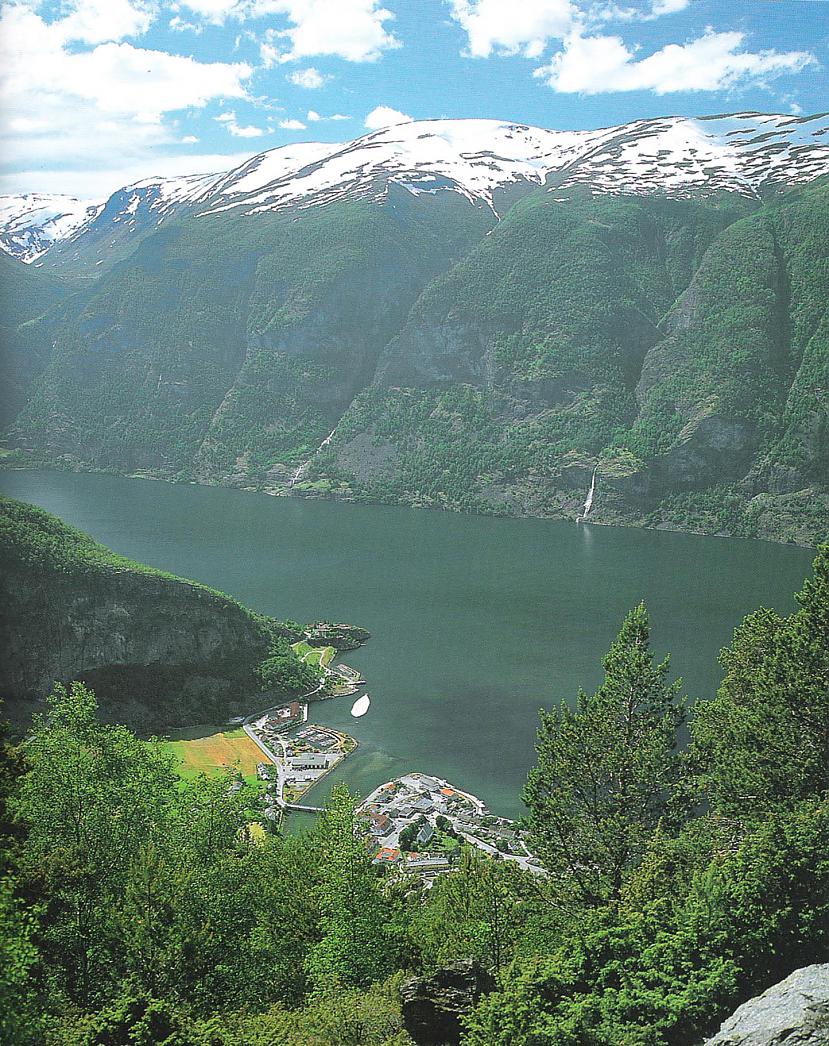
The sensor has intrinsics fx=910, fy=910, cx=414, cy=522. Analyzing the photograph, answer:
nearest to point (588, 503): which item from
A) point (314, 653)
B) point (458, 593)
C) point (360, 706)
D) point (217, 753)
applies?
point (458, 593)

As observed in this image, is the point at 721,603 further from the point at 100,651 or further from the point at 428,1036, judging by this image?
the point at 428,1036

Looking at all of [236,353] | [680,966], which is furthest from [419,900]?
[236,353]

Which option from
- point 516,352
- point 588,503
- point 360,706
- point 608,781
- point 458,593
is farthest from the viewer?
point 516,352

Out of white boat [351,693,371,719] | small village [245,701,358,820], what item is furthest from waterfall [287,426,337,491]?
small village [245,701,358,820]

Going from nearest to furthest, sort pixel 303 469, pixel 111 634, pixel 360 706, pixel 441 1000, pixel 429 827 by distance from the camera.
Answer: pixel 441 1000 < pixel 429 827 < pixel 111 634 < pixel 360 706 < pixel 303 469

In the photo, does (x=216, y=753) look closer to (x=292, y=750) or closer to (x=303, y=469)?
(x=292, y=750)

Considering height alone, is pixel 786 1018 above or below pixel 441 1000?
above

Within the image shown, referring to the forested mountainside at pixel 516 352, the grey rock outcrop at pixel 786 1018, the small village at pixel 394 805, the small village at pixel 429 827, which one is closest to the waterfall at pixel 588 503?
the forested mountainside at pixel 516 352
